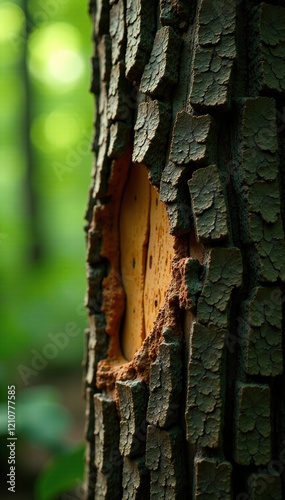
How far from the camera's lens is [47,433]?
2604mm

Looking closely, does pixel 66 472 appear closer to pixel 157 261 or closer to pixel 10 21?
pixel 157 261

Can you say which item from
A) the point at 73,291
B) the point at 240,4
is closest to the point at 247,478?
the point at 240,4

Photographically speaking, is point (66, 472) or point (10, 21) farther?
point (10, 21)

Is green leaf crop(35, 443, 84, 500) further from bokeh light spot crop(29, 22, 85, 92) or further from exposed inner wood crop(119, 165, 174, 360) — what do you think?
bokeh light spot crop(29, 22, 85, 92)

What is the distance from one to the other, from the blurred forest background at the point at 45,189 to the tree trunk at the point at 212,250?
304cm

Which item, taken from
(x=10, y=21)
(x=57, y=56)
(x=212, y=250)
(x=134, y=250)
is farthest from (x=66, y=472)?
(x=10, y=21)

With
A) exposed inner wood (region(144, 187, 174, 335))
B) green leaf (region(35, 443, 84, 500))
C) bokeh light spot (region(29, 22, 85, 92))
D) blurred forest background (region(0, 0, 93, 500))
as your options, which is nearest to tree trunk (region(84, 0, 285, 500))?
exposed inner wood (region(144, 187, 174, 335))

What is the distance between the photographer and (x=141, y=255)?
114 cm

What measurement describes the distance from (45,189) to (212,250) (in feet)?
20.2

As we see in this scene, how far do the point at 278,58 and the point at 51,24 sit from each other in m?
5.36

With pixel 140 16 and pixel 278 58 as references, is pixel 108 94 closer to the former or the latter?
pixel 140 16

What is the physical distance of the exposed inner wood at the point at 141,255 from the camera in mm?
1063

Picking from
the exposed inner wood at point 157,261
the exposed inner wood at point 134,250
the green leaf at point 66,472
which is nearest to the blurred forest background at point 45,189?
the green leaf at point 66,472

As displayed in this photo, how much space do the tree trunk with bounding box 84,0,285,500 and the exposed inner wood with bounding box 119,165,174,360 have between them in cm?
4
